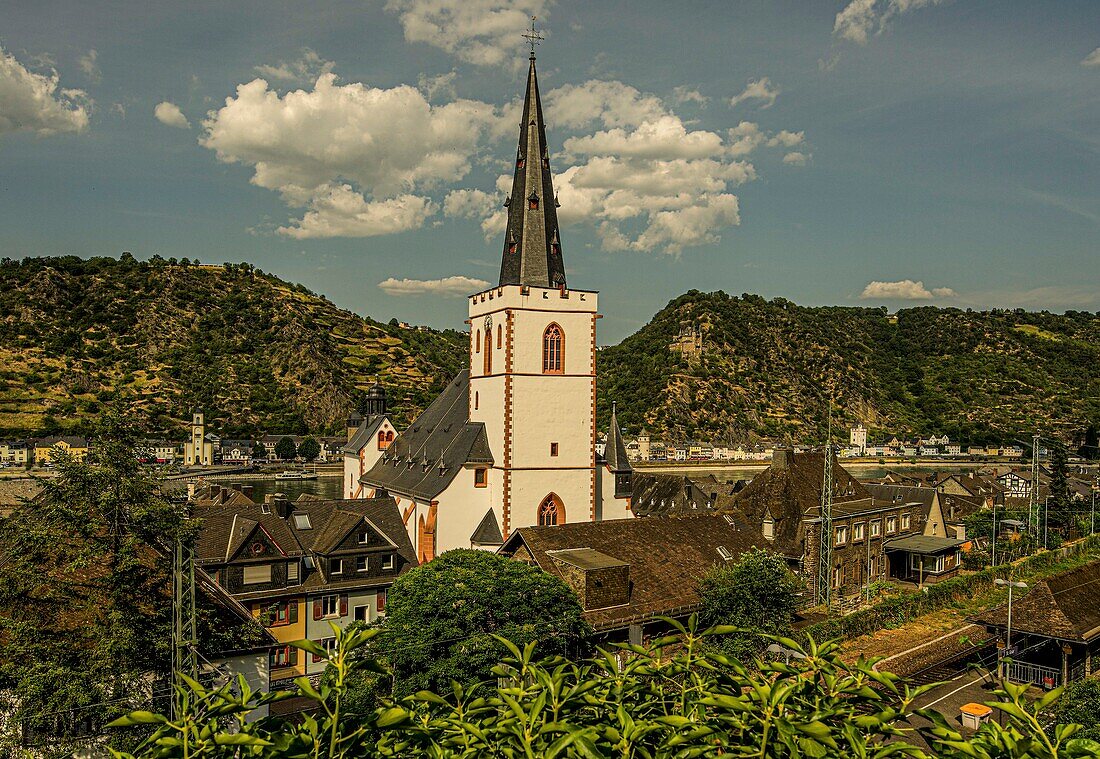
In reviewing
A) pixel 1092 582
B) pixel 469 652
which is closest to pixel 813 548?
pixel 1092 582

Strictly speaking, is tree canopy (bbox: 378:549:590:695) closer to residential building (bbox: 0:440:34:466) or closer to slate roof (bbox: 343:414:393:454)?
slate roof (bbox: 343:414:393:454)

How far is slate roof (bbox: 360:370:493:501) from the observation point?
31531 mm

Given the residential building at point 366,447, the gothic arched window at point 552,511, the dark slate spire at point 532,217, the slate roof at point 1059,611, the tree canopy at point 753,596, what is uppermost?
the dark slate spire at point 532,217

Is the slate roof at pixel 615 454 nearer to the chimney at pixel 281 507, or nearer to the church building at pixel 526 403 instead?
the church building at pixel 526 403

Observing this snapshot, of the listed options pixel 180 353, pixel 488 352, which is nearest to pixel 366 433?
pixel 488 352

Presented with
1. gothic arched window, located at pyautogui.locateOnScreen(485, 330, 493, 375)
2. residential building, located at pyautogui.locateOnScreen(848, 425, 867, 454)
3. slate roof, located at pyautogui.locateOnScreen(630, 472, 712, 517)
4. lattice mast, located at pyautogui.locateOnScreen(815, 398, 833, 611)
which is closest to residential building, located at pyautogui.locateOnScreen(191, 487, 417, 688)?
gothic arched window, located at pyautogui.locateOnScreen(485, 330, 493, 375)

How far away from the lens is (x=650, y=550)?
2455cm

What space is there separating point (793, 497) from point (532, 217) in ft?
55.6

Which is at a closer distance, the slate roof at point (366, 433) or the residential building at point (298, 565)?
the residential building at point (298, 565)

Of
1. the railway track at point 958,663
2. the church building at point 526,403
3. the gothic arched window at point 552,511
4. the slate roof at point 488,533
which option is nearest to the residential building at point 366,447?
the church building at point 526,403

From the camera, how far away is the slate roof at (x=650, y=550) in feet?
70.8

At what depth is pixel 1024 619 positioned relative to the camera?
Answer: 21750mm

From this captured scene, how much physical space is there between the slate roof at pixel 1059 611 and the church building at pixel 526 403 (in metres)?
15.2

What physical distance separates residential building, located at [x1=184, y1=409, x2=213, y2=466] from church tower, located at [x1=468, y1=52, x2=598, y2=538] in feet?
357
